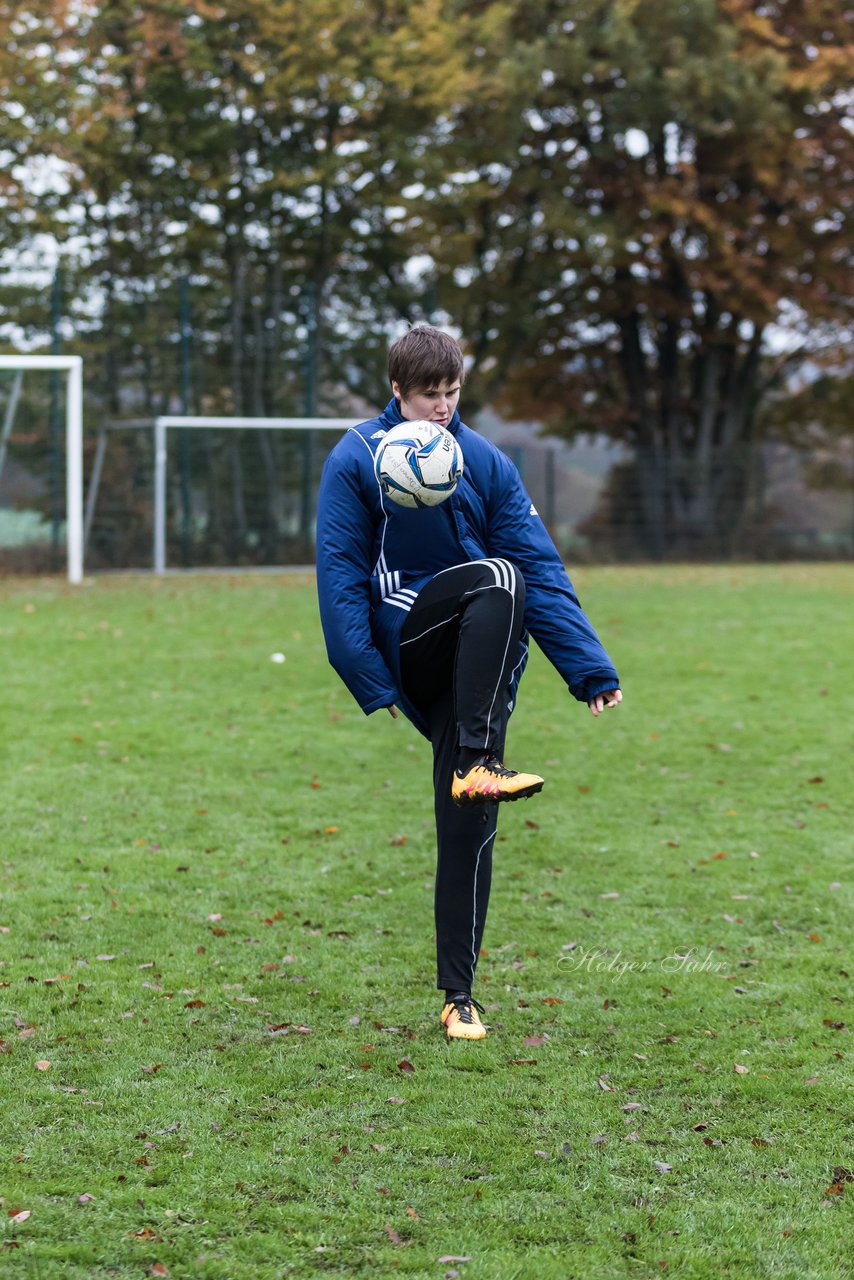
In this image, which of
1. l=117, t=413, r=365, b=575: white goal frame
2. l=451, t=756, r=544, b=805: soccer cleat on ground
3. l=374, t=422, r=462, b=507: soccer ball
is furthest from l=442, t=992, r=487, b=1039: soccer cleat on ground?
l=117, t=413, r=365, b=575: white goal frame

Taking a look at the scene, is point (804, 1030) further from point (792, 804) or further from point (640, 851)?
point (792, 804)

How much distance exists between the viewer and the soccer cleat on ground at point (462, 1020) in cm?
410

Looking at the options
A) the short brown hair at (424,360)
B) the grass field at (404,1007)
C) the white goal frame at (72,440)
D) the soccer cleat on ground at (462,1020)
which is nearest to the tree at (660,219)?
the white goal frame at (72,440)

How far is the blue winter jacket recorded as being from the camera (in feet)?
13.0

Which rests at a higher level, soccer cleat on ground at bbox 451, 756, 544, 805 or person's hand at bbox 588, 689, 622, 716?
person's hand at bbox 588, 689, 622, 716

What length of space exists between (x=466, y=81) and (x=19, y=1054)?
2232 centimetres

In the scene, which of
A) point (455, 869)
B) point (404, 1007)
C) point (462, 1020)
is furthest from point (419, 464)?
point (404, 1007)

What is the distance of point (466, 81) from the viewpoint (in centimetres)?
2381

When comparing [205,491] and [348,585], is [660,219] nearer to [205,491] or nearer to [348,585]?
[205,491]

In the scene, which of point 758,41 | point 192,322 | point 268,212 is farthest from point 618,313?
point 192,322

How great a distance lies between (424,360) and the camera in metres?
3.90

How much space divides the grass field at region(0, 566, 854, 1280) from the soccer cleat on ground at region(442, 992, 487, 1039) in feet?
0.15

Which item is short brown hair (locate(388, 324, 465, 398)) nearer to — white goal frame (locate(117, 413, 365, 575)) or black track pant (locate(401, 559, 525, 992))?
black track pant (locate(401, 559, 525, 992))

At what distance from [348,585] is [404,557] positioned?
189 mm
